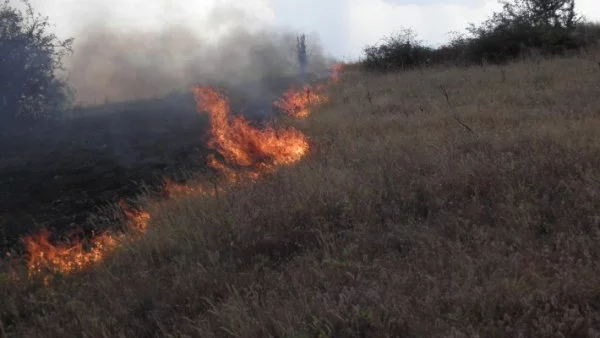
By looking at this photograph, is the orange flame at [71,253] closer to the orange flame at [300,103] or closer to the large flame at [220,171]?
the large flame at [220,171]

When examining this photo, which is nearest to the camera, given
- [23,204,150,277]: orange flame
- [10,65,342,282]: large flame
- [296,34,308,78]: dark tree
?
[23,204,150,277]: orange flame

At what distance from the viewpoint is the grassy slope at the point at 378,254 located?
3.26m

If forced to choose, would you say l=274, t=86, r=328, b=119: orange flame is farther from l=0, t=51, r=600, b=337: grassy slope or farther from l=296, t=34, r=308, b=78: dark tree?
l=296, t=34, r=308, b=78: dark tree

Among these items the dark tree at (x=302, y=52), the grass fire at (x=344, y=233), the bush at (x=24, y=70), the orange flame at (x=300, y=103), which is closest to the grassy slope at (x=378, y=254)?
the grass fire at (x=344, y=233)

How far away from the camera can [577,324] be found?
2.87m

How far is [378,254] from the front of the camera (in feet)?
14.2

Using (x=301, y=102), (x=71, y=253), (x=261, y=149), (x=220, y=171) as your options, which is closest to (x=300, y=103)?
(x=301, y=102)

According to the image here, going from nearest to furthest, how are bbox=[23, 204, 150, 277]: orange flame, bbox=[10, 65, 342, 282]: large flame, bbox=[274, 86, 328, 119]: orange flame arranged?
bbox=[23, 204, 150, 277]: orange flame → bbox=[10, 65, 342, 282]: large flame → bbox=[274, 86, 328, 119]: orange flame

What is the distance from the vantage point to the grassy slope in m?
3.26

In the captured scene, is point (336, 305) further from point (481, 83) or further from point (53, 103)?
point (53, 103)

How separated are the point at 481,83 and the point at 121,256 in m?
10.7

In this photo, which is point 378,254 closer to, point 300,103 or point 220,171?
point 220,171

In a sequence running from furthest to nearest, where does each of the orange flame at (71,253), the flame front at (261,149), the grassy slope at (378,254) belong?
the flame front at (261,149)
the orange flame at (71,253)
the grassy slope at (378,254)

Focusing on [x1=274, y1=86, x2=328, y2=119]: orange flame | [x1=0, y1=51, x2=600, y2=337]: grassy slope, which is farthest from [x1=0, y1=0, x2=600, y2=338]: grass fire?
[x1=274, y1=86, x2=328, y2=119]: orange flame
